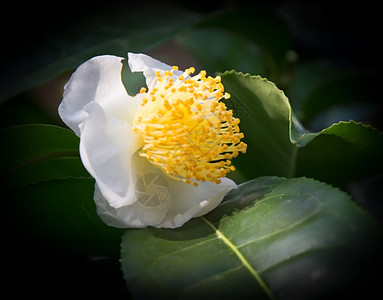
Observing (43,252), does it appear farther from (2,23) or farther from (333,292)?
(2,23)

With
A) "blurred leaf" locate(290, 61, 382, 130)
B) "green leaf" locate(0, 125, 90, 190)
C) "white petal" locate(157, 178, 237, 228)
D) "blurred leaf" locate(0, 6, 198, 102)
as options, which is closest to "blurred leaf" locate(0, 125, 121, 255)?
"green leaf" locate(0, 125, 90, 190)

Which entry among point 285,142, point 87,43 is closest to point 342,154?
point 285,142

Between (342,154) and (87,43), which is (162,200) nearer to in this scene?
(342,154)

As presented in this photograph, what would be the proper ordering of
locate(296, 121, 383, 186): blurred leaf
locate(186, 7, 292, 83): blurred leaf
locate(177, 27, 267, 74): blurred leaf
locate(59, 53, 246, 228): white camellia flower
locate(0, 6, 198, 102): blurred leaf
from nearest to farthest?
locate(59, 53, 246, 228): white camellia flower → locate(296, 121, 383, 186): blurred leaf → locate(0, 6, 198, 102): blurred leaf → locate(186, 7, 292, 83): blurred leaf → locate(177, 27, 267, 74): blurred leaf

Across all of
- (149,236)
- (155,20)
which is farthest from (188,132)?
(155,20)

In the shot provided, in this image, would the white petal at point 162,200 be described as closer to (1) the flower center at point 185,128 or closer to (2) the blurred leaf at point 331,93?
(1) the flower center at point 185,128

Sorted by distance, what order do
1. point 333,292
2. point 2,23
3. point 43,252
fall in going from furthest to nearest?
1. point 2,23
2. point 43,252
3. point 333,292

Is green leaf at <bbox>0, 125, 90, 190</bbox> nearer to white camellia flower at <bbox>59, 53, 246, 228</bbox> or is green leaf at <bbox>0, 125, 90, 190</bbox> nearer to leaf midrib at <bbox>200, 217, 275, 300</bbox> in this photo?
white camellia flower at <bbox>59, 53, 246, 228</bbox>

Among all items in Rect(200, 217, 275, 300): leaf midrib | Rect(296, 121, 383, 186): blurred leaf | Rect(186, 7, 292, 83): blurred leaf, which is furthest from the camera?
Rect(186, 7, 292, 83): blurred leaf
